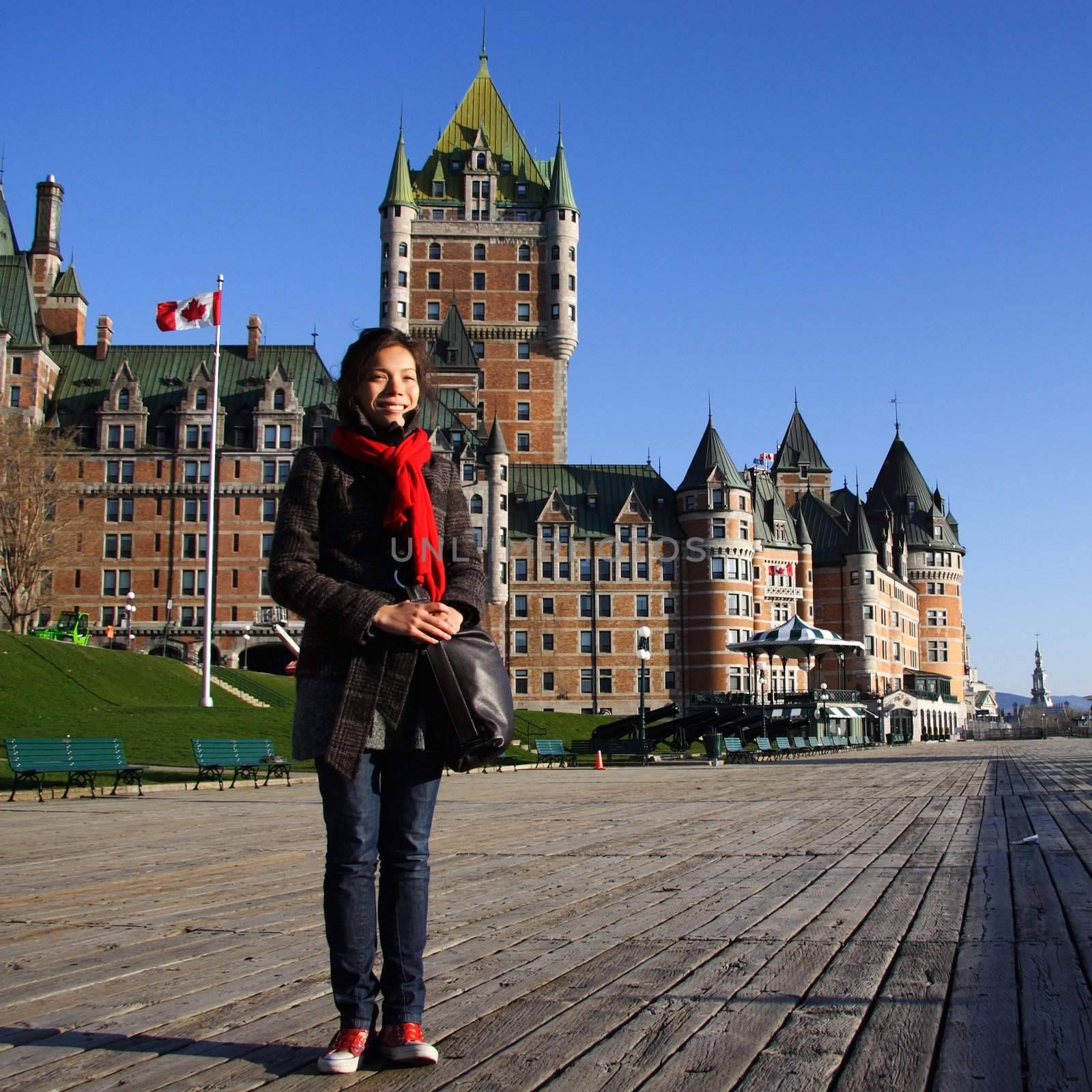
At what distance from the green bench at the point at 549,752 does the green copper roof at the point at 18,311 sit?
49723 mm

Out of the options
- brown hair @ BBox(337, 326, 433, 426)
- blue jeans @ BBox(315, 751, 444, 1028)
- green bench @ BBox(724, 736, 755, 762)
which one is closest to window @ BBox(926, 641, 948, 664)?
green bench @ BBox(724, 736, 755, 762)

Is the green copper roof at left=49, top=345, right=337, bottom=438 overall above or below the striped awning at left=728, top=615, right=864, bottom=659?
above

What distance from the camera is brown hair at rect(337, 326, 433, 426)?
4441 mm

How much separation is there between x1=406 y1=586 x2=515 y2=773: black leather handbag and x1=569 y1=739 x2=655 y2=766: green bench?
3387 centimetres

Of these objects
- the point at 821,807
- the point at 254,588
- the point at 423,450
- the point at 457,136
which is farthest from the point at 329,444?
the point at 457,136

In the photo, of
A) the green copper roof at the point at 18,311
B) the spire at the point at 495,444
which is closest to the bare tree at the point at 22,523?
the green copper roof at the point at 18,311

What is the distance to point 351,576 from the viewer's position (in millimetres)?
4203

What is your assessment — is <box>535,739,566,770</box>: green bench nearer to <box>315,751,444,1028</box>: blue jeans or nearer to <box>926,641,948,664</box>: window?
<box>315,751,444,1028</box>: blue jeans

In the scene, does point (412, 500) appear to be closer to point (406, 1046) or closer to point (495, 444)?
point (406, 1046)

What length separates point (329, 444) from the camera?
14.4ft

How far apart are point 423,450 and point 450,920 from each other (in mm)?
3165

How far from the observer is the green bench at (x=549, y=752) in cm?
3591

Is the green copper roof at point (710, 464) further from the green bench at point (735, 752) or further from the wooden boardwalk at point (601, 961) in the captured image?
the wooden boardwalk at point (601, 961)

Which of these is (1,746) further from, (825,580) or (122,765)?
(825,580)
